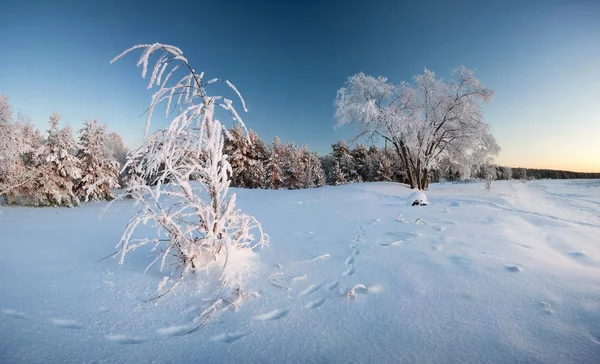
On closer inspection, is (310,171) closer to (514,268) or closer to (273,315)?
(514,268)

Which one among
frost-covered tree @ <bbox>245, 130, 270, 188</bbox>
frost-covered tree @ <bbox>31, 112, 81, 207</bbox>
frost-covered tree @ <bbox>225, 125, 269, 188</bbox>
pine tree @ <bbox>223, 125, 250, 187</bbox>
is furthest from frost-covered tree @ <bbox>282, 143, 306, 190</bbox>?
frost-covered tree @ <bbox>31, 112, 81, 207</bbox>

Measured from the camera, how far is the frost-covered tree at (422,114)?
49.3ft

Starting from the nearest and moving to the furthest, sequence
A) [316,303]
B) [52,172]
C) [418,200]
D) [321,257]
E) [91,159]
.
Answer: [316,303], [321,257], [418,200], [52,172], [91,159]

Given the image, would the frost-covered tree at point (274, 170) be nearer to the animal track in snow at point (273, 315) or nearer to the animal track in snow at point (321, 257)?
the animal track in snow at point (321, 257)

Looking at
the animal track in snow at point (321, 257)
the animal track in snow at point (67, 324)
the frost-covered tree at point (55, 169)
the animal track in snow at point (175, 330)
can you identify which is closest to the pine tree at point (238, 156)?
the frost-covered tree at point (55, 169)

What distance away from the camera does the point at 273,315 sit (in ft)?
7.29

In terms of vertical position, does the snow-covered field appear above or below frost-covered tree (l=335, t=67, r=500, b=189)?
below

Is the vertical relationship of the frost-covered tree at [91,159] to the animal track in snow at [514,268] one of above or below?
above

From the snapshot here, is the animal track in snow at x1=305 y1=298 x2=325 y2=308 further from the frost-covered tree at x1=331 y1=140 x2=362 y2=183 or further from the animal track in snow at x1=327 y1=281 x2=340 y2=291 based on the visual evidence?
the frost-covered tree at x1=331 y1=140 x2=362 y2=183

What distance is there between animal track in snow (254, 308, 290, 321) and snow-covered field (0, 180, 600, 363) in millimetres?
22

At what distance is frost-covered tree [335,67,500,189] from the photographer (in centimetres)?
1502

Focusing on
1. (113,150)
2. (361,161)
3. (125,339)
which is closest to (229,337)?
(125,339)

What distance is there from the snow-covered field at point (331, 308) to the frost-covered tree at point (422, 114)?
39.8ft

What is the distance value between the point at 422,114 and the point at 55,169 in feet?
71.7
